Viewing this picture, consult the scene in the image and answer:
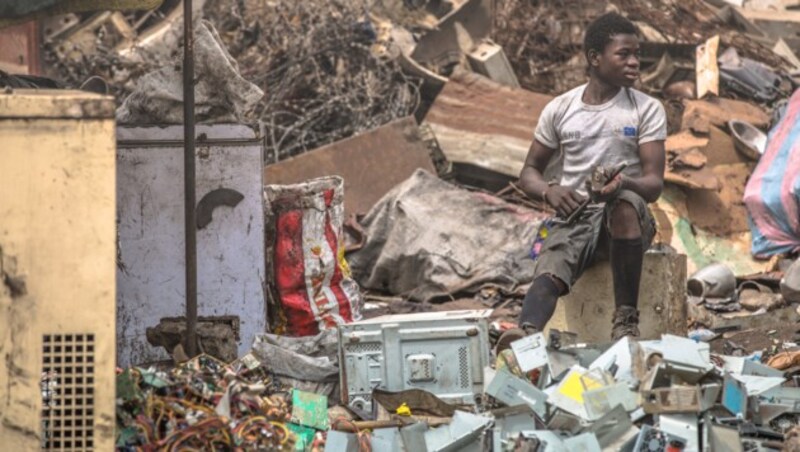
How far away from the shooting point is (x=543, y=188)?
720 cm

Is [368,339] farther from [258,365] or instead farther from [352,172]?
[352,172]

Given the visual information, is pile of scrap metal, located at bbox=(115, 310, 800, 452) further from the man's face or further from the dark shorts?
the man's face

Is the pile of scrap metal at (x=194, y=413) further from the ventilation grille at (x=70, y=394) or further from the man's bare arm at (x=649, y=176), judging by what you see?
the man's bare arm at (x=649, y=176)

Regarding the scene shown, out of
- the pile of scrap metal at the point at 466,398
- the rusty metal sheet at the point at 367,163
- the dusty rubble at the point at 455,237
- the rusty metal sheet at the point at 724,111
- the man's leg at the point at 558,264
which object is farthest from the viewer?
the rusty metal sheet at the point at 724,111

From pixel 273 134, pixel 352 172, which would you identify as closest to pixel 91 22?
pixel 273 134

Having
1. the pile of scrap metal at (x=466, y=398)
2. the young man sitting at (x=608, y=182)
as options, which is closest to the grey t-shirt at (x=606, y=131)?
the young man sitting at (x=608, y=182)

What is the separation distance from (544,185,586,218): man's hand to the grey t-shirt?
6.9 inches

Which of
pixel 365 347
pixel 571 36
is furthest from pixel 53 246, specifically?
pixel 571 36

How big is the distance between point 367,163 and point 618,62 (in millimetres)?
4243

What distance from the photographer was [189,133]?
657 cm

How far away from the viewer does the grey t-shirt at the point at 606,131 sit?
281 inches

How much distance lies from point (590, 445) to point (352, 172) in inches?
240

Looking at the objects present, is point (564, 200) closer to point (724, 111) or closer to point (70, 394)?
point (70, 394)

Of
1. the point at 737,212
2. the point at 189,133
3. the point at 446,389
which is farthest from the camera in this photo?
the point at 737,212
